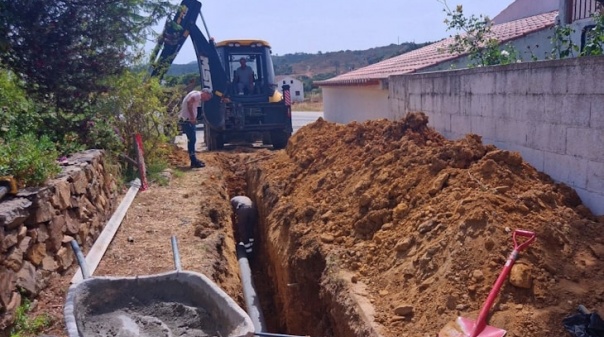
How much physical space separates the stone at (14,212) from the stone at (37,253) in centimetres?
33

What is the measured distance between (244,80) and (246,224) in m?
5.93

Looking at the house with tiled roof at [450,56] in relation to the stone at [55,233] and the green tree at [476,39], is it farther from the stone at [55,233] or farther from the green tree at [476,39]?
the stone at [55,233]

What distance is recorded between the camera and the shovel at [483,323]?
356 centimetres

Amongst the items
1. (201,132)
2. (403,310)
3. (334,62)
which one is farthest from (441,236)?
(334,62)

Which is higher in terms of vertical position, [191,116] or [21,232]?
[191,116]

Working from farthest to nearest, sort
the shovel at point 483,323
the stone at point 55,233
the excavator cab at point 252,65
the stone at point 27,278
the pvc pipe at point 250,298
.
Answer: the excavator cab at point 252,65 < the pvc pipe at point 250,298 < the stone at point 55,233 < the stone at point 27,278 < the shovel at point 483,323

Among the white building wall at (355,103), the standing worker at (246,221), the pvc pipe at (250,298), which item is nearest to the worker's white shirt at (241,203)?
the standing worker at (246,221)

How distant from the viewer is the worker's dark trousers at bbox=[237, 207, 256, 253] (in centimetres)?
982

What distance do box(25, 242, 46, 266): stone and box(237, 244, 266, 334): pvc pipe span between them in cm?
226

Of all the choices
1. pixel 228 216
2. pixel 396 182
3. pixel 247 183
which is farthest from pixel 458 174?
pixel 247 183

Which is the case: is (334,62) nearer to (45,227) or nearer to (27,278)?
(45,227)

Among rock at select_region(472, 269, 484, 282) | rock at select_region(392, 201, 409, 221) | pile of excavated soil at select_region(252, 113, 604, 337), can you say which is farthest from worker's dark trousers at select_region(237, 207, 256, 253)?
rock at select_region(472, 269, 484, 282)

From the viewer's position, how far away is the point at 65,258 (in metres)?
5.59

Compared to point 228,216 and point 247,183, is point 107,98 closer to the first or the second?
point 228,216
